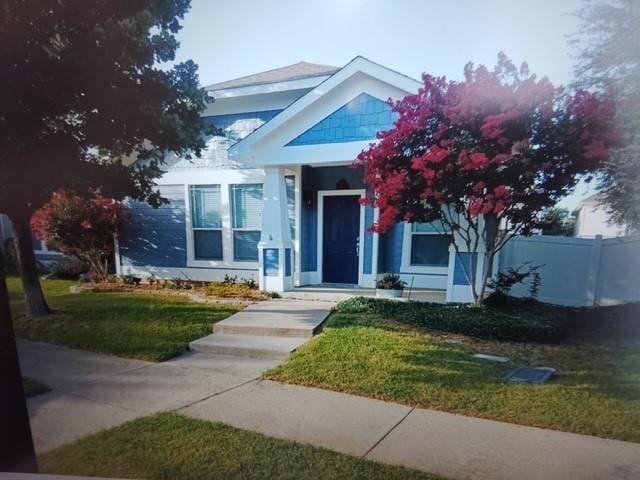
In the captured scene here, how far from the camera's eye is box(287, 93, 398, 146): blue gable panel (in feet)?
21.5

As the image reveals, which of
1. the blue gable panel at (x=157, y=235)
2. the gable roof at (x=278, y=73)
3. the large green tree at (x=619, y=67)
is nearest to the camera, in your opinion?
the large green tree at (x=619, y=67)

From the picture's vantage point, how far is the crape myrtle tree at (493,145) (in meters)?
4.70

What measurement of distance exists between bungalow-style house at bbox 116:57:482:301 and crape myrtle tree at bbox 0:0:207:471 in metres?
2.05

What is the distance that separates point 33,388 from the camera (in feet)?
12.4

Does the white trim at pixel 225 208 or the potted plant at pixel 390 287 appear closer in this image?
the potted plant at pixel 390 287

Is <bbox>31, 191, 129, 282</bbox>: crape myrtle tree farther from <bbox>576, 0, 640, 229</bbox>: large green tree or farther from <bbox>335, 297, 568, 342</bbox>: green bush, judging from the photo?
<bbox>576, 0, 640, 229</bbox>: large green tree

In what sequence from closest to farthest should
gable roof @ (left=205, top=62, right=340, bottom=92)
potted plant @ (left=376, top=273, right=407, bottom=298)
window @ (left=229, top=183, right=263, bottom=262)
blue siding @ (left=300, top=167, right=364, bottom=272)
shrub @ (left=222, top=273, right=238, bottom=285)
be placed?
potted plant @ (left=376, top=273, right=407, bottom=298) < blue siding @ (left=300, top=167, right=364, bottom=272) < shrub @ (left=222, top=273, right=238, bottom=285) < window @ (left=229, top=183, right=263, bottom=262) < gable roof @ (left=205, top=62, right=340, bottom=92)

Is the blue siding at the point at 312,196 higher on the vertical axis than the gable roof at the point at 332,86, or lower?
lower

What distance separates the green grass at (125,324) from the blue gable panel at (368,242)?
120 inches

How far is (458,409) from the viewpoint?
9.98 ft

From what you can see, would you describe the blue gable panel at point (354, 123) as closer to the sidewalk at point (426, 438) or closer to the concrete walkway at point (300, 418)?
the concrete walkway at point (300, 418)

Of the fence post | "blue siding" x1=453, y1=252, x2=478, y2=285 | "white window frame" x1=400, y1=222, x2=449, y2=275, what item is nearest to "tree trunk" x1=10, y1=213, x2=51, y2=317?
"white window frame" x1=400, y1=222, x2=449, y2=275

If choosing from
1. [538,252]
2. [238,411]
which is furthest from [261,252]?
[538,252]

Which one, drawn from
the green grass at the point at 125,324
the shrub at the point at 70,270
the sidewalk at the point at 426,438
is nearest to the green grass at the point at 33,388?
the green grass at the point at 125,324
